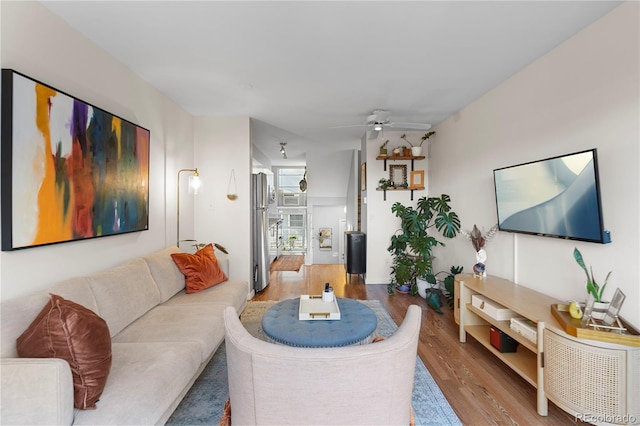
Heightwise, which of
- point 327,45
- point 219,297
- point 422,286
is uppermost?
point 327,45

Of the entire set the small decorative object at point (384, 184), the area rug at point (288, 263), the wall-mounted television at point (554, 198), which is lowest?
the area rug at point (288, 263)

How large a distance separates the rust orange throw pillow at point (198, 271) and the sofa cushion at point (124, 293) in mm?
386

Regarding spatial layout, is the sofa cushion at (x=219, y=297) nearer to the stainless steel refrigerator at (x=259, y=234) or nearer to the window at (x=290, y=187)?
the stainless steel refrigerator at (x=259, y=234)

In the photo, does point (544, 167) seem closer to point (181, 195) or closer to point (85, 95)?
point (85, 95)

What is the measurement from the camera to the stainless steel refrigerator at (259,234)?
14.9 feet

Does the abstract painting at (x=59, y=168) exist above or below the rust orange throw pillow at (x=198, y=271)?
above

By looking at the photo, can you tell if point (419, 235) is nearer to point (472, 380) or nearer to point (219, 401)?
point (472, 380)

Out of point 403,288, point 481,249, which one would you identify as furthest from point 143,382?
point 403,288

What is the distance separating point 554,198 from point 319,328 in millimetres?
2096

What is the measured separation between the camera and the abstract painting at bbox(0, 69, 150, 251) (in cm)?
163

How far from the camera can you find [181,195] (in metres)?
3.85

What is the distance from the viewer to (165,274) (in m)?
2.78

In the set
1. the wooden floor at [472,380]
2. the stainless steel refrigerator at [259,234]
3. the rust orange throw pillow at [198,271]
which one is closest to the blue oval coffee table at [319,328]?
the wooden floor at [472,380]

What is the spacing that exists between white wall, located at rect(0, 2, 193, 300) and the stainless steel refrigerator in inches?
47.4
